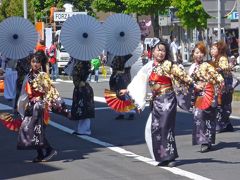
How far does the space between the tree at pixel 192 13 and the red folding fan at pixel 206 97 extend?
28630 mm

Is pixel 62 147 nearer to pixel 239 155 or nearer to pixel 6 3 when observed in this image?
pixel 239 155

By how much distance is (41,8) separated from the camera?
56406mm

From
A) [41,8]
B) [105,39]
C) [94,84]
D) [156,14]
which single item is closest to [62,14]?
[156,14]

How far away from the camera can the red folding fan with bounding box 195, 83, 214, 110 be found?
1128 centimetres

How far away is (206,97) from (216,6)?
868 centimetres

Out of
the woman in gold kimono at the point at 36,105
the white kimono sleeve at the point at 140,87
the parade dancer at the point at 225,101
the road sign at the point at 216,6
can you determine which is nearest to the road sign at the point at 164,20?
the road sign at the point at 216,6

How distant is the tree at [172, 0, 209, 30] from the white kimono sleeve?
29.9 m

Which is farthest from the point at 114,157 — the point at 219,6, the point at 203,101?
the point at 219,6

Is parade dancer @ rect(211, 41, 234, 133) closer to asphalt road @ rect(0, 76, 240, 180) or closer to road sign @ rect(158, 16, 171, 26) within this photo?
asphalt road @ rect(0, 76, 240, 180)

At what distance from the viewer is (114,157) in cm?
1118

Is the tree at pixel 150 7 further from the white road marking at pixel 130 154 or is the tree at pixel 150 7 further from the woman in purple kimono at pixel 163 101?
the woman in purple kimono at pixel 163 101

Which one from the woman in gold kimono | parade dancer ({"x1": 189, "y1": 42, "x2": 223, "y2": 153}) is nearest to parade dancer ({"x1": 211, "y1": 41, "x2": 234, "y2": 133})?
parade dancer ({"x1": 189, "y1": 42, "x2": 223, "y2": 153})

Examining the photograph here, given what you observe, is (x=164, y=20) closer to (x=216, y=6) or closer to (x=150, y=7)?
(x=150, y=7)

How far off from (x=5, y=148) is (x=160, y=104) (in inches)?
143
